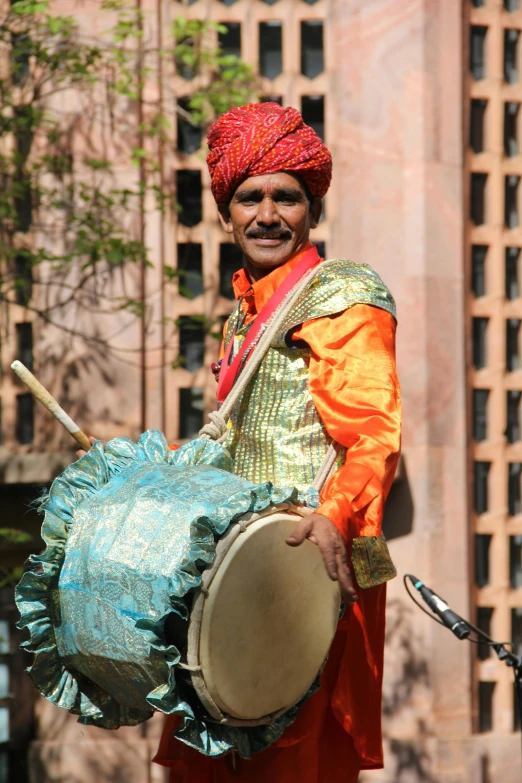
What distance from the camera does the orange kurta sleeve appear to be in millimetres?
2732

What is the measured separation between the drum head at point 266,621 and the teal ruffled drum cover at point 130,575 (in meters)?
0.05

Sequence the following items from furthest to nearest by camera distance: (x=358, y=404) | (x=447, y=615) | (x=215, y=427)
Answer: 1. (x=447, y=615)
2. (x=215, y=427)
3. (x=358, y=404)

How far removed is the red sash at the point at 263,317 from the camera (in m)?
3.13

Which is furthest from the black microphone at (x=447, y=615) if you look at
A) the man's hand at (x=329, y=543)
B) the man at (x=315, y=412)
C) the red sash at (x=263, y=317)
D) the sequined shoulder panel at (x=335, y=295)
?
the man's hand at (x=329, y=543)

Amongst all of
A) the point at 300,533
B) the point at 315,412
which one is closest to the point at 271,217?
the point at 315,412

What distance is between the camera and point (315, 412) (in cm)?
305

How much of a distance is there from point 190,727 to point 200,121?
3936 mm

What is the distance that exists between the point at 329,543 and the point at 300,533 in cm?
6

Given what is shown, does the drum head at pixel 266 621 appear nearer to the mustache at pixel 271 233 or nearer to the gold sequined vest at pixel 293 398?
the gold sequined vest at pixel 293 398

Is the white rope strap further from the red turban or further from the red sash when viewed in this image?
the red turban

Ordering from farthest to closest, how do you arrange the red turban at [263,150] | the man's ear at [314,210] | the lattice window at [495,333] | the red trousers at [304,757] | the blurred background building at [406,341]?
1. the lattice window at [495,333]
2. the blurred background building at [406,341]
3. the man's ear at [314,210]
4. the red turban at [263,150]
5. the red trousers at [304,757]

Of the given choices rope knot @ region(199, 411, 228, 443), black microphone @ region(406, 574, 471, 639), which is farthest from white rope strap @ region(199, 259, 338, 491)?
black microphone @ region(406, 574, 471, 639)

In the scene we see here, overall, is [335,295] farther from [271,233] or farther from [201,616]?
[201,616]

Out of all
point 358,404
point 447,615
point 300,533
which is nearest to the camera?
point 300,533
